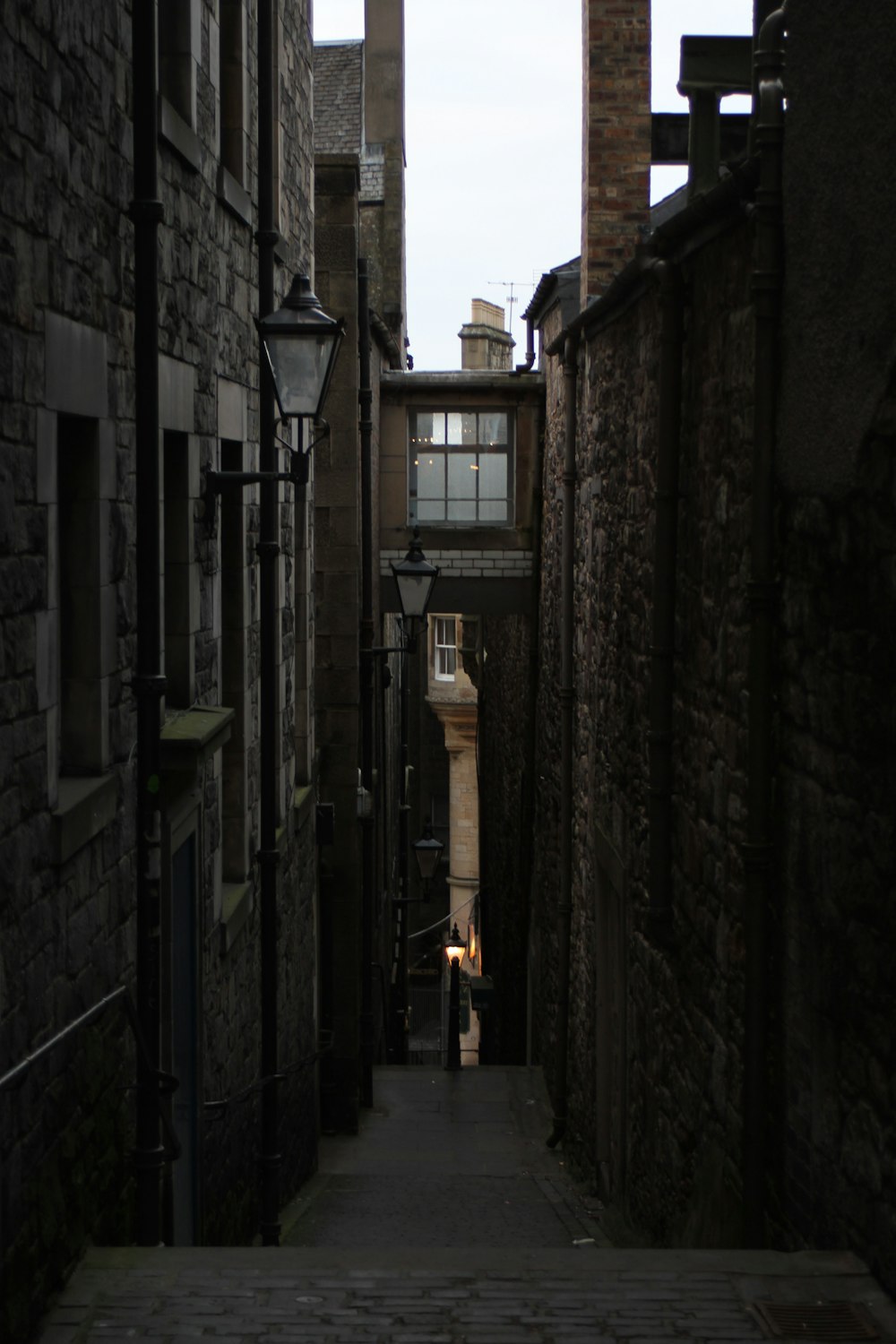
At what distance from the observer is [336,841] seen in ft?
46.8

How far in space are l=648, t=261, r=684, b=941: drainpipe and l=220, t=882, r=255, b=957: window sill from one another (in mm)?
2143

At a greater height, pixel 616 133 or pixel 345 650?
pixel 616 133

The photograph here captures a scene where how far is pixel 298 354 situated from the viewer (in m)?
7.18

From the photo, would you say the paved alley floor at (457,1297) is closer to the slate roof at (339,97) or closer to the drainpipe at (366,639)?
the drainpipe at (366,639)

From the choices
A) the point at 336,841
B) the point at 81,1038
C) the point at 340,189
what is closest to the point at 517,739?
the point at 336,841

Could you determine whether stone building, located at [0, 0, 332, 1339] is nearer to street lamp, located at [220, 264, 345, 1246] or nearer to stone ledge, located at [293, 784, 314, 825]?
street lamp, located at [220, 264, 345, 1246]

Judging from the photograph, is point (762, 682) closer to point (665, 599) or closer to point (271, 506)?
point (665, 599)

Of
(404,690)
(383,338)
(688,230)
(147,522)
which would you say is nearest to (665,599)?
(688,230)

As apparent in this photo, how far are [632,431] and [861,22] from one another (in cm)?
460

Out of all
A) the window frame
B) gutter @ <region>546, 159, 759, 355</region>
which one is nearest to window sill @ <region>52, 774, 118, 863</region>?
gutter @ <region>546, 159, 759, 355</region>

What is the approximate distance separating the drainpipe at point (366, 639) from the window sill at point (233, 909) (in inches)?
215

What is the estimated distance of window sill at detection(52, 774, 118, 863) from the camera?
483 cm

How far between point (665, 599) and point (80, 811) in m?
3.08

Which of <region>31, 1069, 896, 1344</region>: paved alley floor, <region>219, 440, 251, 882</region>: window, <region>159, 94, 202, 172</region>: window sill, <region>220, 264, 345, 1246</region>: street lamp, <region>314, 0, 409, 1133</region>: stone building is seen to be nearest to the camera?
<region>31, 1069, 896, 1344</region>: paved alley floor
